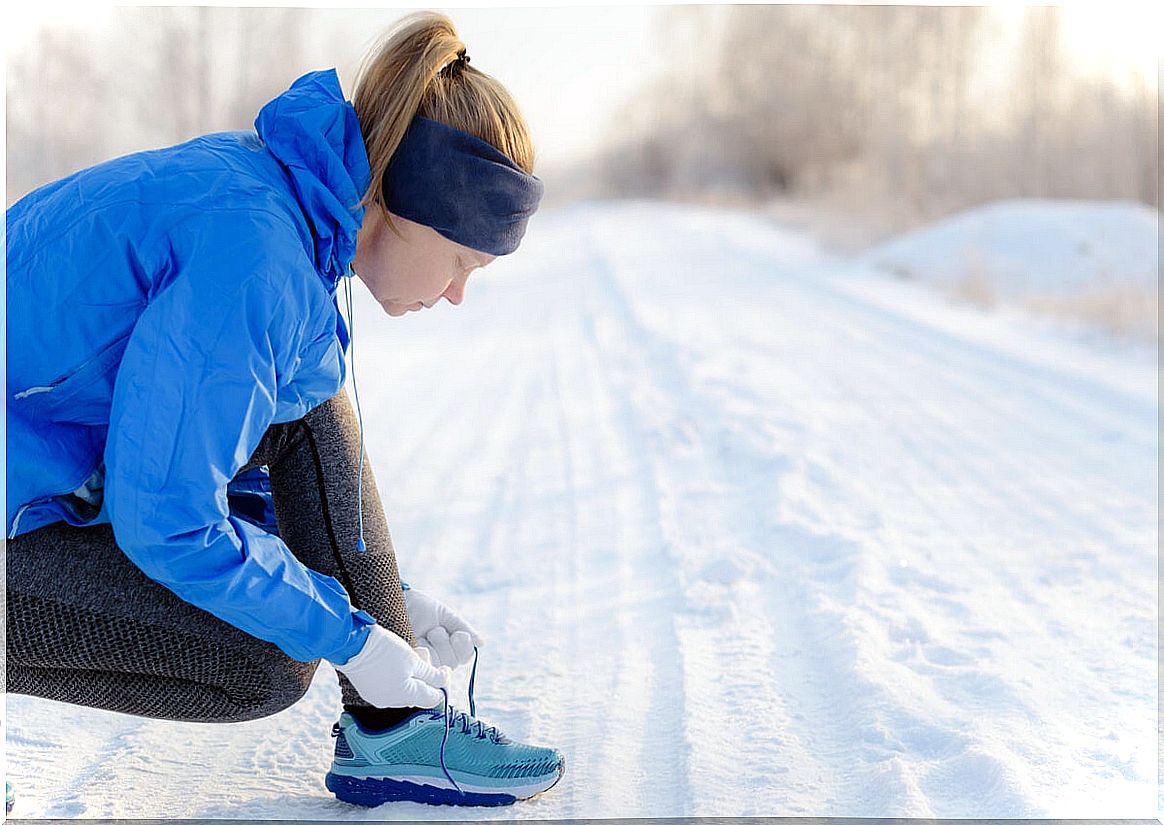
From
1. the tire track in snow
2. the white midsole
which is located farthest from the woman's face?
the tire track in snow

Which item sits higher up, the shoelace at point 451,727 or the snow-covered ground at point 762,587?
the shoelace at point 451,727

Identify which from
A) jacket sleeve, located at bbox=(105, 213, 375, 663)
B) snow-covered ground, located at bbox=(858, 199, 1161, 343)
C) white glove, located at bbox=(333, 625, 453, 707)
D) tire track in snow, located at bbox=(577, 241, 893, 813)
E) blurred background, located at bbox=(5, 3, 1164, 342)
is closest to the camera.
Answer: jacket sleeve, located at bbox=(105, 213, 375, 663)

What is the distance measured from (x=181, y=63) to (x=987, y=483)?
6.37 metres

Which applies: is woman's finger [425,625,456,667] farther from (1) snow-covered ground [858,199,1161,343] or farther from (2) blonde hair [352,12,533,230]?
(1) snow-covered ground [858,199,1161,343]

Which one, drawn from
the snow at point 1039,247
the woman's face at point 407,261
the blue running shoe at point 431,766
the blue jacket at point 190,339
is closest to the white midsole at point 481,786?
the blue running shoe at point 431,766

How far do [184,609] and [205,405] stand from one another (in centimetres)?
40

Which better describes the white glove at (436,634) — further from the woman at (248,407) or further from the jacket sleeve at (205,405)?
the jacket sleeve at (205,405)

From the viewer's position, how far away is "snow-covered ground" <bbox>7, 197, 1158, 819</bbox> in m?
1.98

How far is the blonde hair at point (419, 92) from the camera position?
1568 mm

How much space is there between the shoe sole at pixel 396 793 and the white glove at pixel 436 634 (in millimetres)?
213

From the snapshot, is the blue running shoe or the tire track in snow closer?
the blue running shoe

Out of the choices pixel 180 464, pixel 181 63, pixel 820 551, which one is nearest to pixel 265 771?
pixel 180 464

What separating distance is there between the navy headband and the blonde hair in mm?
17

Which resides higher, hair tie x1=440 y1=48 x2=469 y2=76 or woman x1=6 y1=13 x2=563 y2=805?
hair tie x1=440 y1=48 x2=469 y2=76
